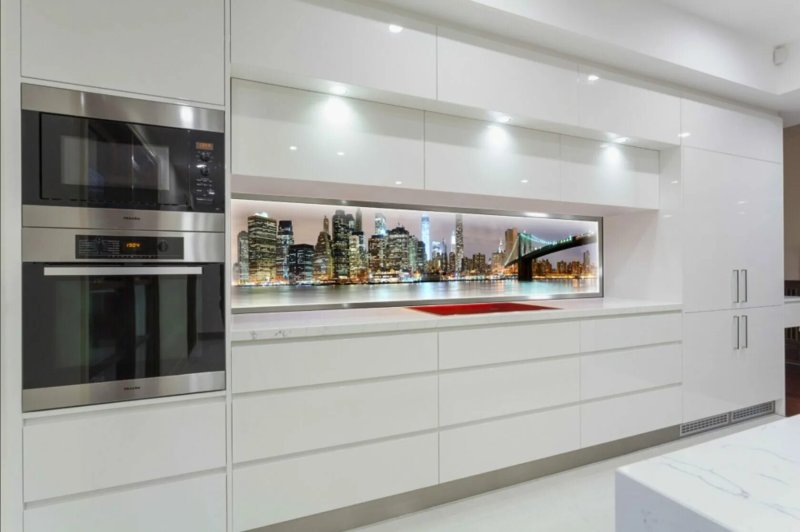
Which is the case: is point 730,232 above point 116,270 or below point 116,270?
above

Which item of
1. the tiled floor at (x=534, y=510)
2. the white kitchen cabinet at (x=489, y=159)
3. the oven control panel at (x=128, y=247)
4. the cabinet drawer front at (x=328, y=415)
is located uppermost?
the white kitchen cabinet at (x=489, y=159)

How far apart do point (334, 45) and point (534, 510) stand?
2502 mm

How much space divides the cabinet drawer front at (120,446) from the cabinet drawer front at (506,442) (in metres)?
1.11

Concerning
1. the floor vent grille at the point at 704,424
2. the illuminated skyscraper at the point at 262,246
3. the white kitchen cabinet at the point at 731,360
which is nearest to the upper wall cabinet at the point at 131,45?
the illuminated skyscraper at the point at 262,246

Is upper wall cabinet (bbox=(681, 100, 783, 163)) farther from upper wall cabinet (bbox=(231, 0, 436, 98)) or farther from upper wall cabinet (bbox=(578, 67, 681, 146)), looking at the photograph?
upper wall cabinet (bbox=(231, 0, 436, 98))

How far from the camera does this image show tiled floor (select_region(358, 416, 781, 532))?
1.96 metres

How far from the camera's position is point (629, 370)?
8.63 feet

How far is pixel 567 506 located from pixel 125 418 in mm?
2107

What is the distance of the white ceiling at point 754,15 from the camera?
2516mm

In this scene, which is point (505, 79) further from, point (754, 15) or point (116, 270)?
point (116, 270)

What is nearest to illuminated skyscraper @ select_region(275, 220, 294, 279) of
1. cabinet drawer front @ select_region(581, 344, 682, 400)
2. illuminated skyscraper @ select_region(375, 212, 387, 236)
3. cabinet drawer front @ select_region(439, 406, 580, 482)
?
illuminated skyscraper @ select_region(375, 212, 387, 236)

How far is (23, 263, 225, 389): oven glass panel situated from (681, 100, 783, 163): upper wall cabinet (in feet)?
10.8

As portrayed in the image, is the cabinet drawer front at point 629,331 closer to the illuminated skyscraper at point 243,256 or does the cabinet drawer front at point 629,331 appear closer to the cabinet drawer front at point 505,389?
the cabinet drawer front at point 505,389

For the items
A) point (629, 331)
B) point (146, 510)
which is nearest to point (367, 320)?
point (146, 510)
